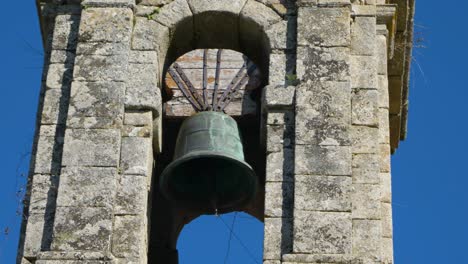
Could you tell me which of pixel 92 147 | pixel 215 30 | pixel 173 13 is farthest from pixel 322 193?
pixel 173 13

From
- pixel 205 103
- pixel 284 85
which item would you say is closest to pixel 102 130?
pixel 284 85

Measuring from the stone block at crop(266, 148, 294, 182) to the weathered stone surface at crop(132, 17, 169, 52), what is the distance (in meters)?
1.28

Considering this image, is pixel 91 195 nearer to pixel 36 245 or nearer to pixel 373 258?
pixel 36 245

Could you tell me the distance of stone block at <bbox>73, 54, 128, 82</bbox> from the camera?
13750 mm

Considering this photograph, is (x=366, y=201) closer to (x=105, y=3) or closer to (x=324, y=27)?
(x=324, y=27)

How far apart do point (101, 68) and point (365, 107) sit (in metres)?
1.84

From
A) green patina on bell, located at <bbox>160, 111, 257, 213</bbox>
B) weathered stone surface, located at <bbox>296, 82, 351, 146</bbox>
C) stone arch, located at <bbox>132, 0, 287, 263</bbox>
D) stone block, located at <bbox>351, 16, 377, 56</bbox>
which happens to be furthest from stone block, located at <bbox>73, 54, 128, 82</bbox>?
stone block, located at <bbox>351, 16, 377, 56</bbox>

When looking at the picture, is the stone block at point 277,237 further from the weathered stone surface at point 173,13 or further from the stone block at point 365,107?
the weathered stone surface at point 173,13

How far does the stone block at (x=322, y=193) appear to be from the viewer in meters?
13.0

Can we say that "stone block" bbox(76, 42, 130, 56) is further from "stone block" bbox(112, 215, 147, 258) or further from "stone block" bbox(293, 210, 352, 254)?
"stone block" bbox(293, 210, 352, 254)

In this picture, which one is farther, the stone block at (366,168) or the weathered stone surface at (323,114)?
the weathered stone surface at (323,114)

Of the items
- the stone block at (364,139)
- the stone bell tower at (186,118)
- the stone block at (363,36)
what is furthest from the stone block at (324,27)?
the stone block at (364,139)

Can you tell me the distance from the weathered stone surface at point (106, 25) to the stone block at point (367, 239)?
2235 millimetres

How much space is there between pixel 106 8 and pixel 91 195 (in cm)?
168
